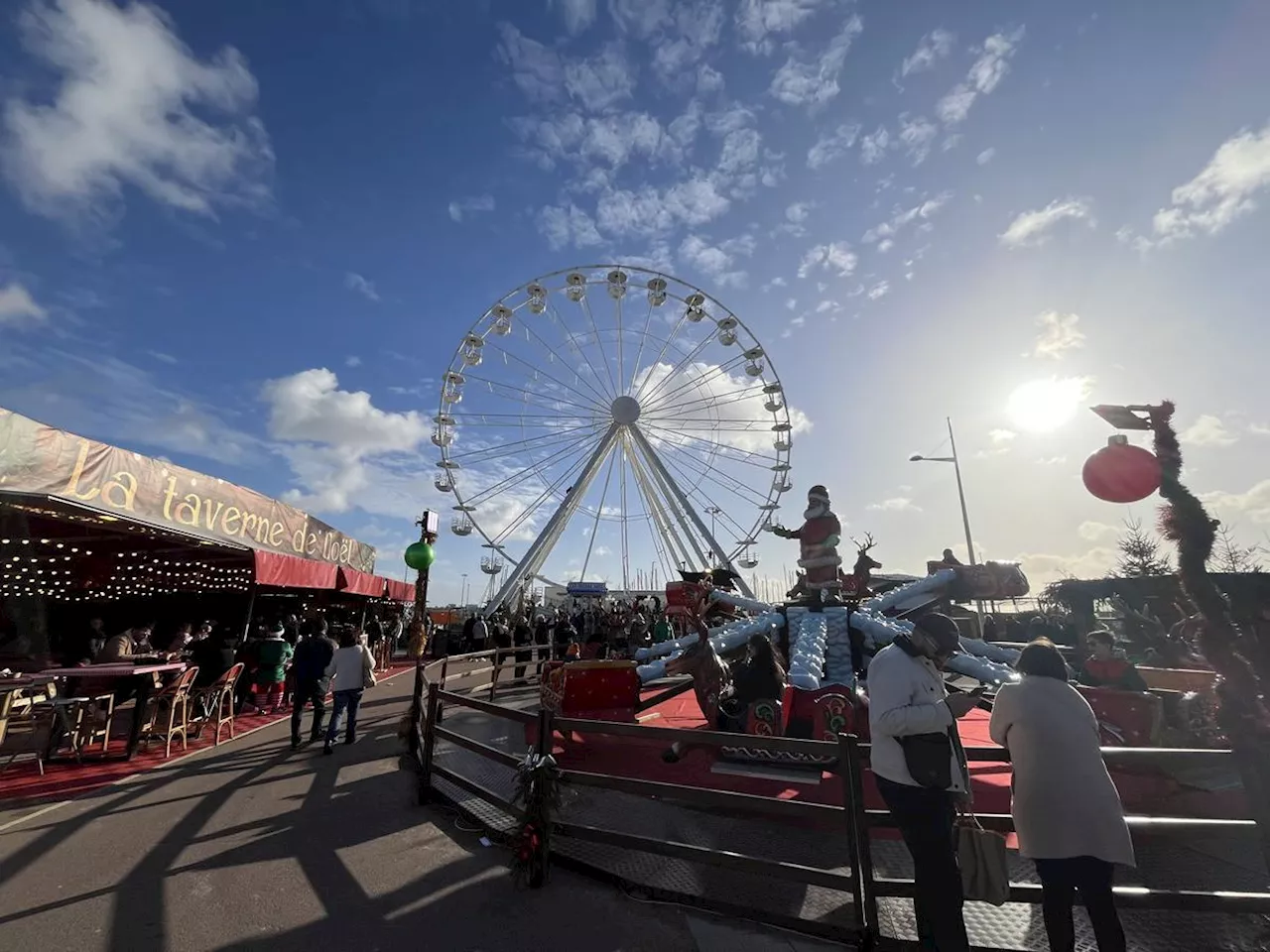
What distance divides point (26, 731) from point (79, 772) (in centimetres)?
234

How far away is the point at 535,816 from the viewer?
385cm

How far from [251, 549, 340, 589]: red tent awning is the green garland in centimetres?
1114

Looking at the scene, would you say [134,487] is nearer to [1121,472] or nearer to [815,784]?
[815,784]

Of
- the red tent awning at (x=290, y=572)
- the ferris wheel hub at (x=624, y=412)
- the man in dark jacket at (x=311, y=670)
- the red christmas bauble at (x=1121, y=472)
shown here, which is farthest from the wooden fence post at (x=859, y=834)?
the ferris wheel hub at (x=624, y=412)

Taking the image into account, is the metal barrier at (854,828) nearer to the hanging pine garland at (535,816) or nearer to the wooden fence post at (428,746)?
the hanging pine garland at (535,816)

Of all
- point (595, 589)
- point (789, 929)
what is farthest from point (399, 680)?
point (595, 589)

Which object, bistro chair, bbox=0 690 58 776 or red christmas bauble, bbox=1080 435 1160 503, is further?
bistro chair, bbox=0 690 58 776

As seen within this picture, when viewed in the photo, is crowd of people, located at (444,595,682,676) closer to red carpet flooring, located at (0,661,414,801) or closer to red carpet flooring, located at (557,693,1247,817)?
red carpet flooring, located at (557,693,1247,817)

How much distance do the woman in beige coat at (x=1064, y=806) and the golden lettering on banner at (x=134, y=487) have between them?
27.8ft

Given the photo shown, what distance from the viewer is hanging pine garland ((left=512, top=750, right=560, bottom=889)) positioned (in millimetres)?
3748

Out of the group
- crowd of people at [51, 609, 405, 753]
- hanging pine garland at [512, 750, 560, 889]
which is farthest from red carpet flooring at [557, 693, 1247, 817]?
crowd of people at [51, 609, 405, 753]

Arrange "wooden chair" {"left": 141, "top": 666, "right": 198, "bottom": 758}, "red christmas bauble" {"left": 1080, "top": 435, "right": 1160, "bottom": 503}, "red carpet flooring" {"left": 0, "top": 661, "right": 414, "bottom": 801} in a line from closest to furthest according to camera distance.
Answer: "red christmas bauble" {"left": 1080, "top": 435, "right": 1160, "bottom": 503} → "red carpet flooring" {"left": 0, "top": 661, "right": 414, "bottom": 801} → "wooden chair" {"left": 141, "top": 666, "right": 198, "bottom": 758}

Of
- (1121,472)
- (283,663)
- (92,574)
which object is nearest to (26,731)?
(283,663)

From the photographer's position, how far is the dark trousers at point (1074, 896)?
8.29 feet
